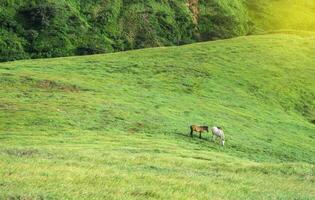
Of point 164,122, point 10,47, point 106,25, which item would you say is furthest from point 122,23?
point 164,122

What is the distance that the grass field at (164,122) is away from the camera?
69.7 feet

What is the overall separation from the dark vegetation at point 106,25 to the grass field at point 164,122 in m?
17.0

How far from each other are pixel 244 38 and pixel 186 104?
46040 mm

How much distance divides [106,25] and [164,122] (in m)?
62.2

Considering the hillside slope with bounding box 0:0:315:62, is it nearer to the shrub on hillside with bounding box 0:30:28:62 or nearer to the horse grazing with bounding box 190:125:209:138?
the shrub on hillside with bounding box 0:30:28:62

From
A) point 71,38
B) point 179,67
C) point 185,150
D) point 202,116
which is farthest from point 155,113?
point 71,38

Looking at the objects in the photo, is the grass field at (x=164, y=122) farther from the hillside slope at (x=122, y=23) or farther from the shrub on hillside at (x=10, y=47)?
the hillside slope at (x=122, y=23)

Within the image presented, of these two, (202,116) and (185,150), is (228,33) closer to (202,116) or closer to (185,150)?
(202,116)

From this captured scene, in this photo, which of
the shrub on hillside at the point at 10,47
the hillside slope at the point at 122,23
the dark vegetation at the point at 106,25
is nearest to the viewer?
the shrub on hillside at the point at 10,47

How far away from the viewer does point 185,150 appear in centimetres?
3831

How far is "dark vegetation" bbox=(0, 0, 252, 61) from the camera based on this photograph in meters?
97.6

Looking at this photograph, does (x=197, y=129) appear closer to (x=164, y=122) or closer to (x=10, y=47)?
(x=164, y=122)

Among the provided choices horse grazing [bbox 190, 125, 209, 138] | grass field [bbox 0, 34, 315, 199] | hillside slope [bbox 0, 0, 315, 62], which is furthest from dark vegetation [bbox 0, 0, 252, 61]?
horse grazing [bbox 190, 125, 209, 138]

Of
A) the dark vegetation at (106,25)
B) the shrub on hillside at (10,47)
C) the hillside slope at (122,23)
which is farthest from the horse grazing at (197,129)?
the dark vegetation at (106,25)
